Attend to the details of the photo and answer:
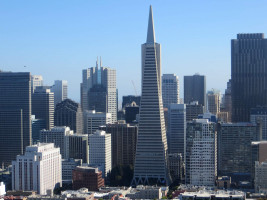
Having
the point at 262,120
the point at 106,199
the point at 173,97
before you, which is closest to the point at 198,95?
the point at 173,97

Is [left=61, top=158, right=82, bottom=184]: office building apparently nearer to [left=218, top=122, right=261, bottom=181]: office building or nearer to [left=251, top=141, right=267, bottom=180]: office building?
[left=218, top=122, right=261, bottom=181]: office building

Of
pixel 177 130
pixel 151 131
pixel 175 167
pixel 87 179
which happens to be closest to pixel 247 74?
pixel 177 130

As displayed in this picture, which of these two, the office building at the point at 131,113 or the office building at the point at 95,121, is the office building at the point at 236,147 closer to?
the office building at the point at 95,121

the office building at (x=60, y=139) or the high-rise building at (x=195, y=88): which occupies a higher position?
→ the high-rise building at (x=195, y=88)

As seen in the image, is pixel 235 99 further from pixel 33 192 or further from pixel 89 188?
pixel 33 192

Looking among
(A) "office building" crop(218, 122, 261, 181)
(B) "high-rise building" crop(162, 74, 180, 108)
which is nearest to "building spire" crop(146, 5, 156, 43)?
(A) "office building" crop(218, 122, 261, 181)

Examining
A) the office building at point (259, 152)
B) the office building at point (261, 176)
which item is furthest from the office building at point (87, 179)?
the office building at point (259, 152)
